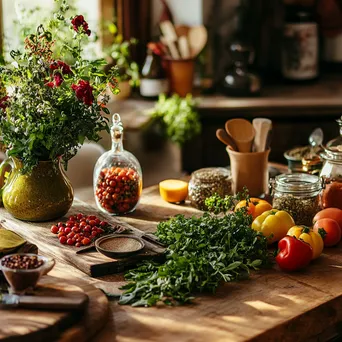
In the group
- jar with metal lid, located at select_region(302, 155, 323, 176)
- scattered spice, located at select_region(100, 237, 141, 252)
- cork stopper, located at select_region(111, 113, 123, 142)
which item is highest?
cork stopper, located at select_region(111, 113, 123, 142)

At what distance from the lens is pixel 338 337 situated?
204 centimetres

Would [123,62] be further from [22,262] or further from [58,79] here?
[22,262]

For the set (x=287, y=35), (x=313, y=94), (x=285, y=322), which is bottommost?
(x=285, y=322)

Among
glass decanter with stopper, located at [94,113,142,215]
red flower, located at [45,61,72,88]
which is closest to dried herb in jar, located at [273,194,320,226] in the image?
glass decanter with stopper, located at [94,113,142,215]

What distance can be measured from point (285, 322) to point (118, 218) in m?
0.82

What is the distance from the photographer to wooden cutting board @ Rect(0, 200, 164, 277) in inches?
74.7

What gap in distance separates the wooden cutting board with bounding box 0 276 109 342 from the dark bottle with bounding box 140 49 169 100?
2.38 meters

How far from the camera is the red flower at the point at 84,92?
78.7 inches

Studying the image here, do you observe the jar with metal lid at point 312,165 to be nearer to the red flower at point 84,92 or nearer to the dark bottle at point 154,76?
the red flower at point 84,92

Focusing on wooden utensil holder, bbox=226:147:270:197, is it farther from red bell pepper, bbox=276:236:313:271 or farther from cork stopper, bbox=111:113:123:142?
red bell pepper, bbox=276:236:313:271

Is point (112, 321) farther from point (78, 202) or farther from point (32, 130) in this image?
point (78, 202)

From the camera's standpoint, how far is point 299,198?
223 centimetres

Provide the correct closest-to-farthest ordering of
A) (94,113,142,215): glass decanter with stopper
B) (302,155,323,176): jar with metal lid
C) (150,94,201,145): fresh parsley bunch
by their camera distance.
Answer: (94,113,142,215): glass decanter with stopper < (302,155,323,176): jar with metal lid < (150,94,201,145): fresh parsley bunch

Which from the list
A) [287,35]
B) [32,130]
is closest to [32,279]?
[32,130]
